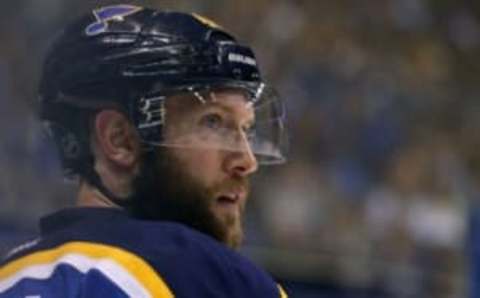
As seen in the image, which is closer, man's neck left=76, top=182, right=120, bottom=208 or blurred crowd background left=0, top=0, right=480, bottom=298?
man's neck left=76, top=182, right=120, bottom=208

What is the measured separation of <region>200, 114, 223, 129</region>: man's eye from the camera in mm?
1938

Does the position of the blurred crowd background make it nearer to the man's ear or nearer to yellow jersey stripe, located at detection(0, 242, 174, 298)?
the man's ear

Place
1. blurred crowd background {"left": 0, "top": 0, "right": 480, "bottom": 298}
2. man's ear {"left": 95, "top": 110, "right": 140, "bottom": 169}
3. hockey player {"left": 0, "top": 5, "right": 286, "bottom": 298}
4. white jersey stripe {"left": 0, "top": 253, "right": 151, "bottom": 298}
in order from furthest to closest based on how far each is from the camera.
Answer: blurred crowd background {"left": 0, "top": 0, "right": 480, "bottom": 298}, man's ear {"left": 95, "top": 110, "right": 140, "bottom": 169}, hockey player {"left": 0, "top": 5, "right": 286, "bottom": 298}, white jersey stripe {"left": 0, "top": 253, "right": 151, "bottom": 298}

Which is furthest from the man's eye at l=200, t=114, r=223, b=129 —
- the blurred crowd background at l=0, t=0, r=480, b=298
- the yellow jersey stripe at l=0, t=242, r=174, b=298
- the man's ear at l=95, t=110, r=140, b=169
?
the blurred crowd background at l=0, t=0, r=480, b=298

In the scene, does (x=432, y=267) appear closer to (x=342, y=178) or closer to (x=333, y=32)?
(x=342, y=178)

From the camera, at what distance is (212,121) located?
1.95 m

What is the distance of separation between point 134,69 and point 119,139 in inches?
4.3

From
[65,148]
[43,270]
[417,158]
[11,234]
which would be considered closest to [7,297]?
[43,270]

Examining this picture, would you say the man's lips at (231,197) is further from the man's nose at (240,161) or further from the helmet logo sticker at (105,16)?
the helmet logo sticker at (105,16)

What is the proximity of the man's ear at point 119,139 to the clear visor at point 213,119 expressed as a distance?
0.04 metres

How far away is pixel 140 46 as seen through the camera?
190cm

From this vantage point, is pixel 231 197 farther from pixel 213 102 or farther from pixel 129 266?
pixel 129 266

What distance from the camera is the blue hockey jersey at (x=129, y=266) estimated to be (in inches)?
67.9

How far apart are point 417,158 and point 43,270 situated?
5.27 meters
